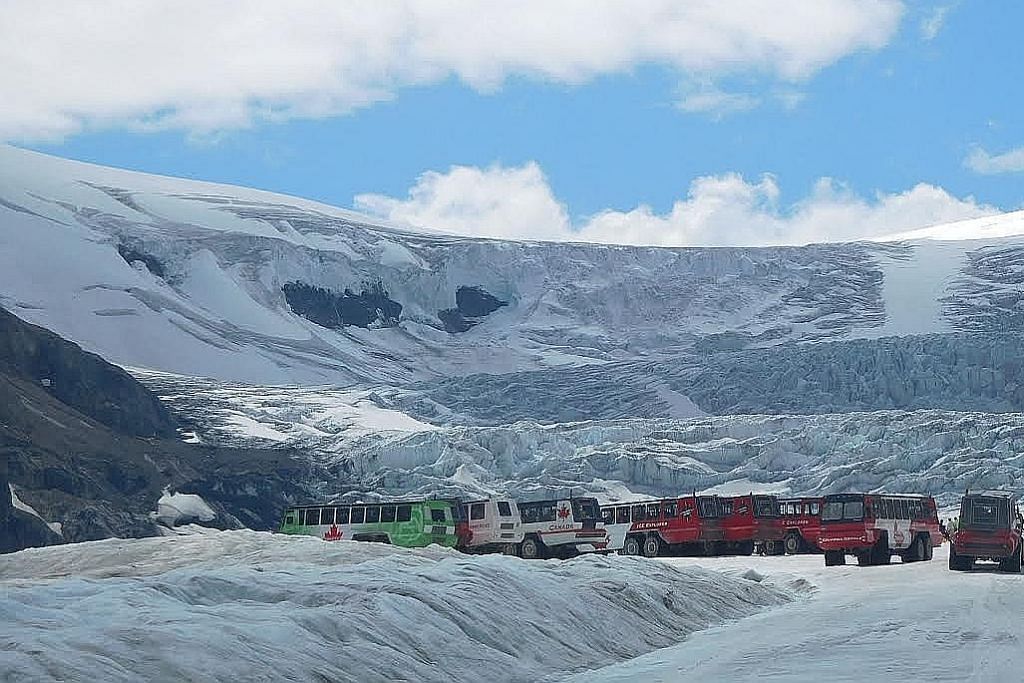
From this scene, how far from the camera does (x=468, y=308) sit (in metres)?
103

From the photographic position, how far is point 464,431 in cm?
5788

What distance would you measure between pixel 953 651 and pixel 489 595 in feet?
16.7

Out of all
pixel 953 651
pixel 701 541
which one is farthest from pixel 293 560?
pixel 701 541

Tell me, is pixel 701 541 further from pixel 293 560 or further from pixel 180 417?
pixel 180 417

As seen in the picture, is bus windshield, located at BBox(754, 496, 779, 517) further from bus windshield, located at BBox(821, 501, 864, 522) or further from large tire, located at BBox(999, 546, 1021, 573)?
large tire, located at BBox(999, 546, 1021, 573)

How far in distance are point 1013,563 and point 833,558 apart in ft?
15.9

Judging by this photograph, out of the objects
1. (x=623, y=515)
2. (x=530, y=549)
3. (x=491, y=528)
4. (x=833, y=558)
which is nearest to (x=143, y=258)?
(x=623, y=515)

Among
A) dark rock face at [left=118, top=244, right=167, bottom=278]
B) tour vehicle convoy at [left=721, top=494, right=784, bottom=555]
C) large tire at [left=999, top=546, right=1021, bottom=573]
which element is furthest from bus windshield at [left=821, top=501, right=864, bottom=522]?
dark rock face at [left=118, top=244, right=167, bottom=278]

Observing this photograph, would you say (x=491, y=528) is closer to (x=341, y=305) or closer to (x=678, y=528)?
(x=678, y=528)

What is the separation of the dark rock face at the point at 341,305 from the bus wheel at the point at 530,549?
70970 mm

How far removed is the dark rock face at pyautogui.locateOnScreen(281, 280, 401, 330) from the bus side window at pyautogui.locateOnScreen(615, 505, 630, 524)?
6477cm

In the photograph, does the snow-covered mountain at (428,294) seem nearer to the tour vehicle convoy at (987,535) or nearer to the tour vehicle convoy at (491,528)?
the tour vehicle convoy at (491,528)

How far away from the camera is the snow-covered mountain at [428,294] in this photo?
91375mm

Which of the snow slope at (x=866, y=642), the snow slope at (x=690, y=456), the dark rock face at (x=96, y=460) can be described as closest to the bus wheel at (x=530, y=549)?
the snow slope at (x=866, y=642)
